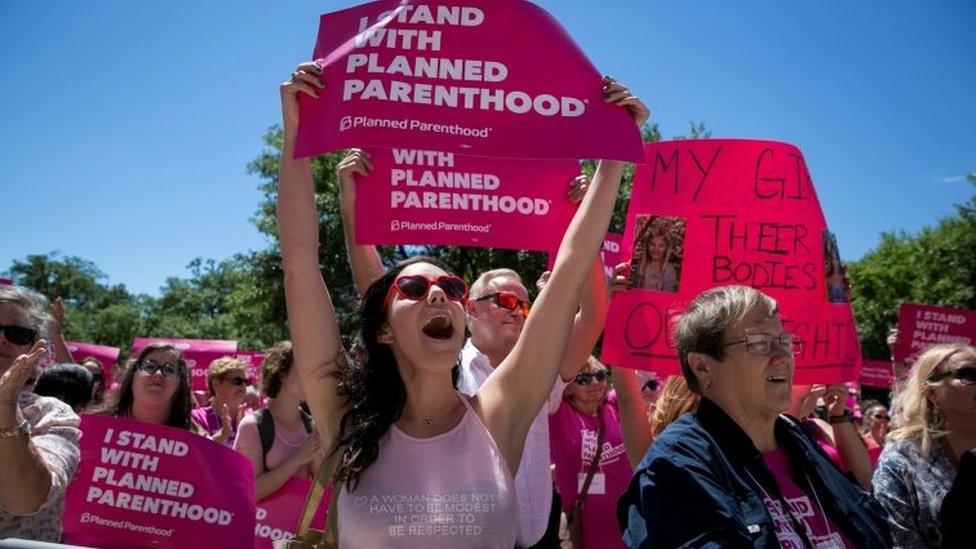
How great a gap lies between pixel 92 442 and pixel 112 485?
21 centimetres

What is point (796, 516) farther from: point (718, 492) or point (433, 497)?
point (433, 497)

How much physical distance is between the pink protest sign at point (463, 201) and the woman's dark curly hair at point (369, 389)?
106cm

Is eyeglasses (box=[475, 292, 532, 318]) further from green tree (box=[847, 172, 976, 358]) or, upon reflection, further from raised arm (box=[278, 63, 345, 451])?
green tree (box=[847, 172, 976, 358])

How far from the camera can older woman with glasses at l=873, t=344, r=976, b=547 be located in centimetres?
331

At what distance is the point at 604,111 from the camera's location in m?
3.07

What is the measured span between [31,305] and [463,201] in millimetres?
1781

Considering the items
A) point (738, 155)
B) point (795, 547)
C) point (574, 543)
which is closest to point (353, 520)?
point (795, 547)

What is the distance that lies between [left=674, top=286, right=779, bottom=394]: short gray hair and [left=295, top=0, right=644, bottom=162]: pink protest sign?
60 centimetres

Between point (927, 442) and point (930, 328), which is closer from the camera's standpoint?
point (927, 442)

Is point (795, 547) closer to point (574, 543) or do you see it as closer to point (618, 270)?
point (618, 270)

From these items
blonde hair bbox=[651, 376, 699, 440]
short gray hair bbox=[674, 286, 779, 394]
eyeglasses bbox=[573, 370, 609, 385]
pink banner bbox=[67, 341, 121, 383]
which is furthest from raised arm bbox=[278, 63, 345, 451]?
pink banner bbox=[67, 341, 121, 383]

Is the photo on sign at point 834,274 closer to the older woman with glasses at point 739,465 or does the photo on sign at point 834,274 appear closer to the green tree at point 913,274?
the older woman with glasses at point 739,465

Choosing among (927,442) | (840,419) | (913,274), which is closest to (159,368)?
(840,419)

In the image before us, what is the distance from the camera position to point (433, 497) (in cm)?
214
